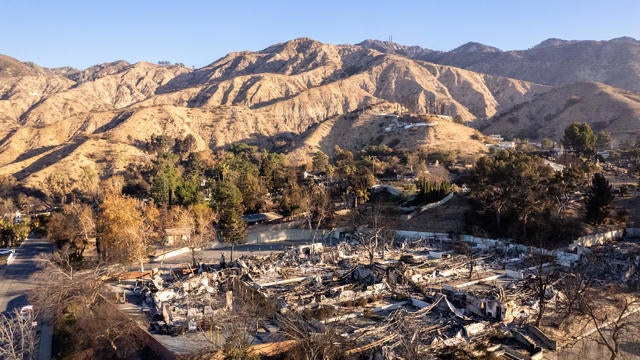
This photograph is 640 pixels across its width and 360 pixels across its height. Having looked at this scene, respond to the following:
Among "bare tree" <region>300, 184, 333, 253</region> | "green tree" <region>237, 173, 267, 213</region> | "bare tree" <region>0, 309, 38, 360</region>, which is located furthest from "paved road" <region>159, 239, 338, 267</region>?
"bare tree" <region>0, 309, 38, 360</region>

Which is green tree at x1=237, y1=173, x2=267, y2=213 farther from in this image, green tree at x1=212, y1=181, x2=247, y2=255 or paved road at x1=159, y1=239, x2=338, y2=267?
paved road at x1=159, y1=239, x2=338, y2=267

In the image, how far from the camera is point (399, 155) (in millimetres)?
68438

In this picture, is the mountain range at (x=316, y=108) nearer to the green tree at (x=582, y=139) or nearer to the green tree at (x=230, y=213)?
the green tree at (x=582, y=139)

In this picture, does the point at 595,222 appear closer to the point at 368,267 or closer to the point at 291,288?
the point at 368,267

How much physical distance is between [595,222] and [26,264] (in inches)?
1498

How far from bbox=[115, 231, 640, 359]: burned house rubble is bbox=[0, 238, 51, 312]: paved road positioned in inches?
241

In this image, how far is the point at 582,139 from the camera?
55.4 m

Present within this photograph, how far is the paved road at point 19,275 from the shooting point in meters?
23.5

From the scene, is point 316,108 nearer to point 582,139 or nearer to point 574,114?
point 574,114

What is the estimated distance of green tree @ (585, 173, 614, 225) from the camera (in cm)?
3038

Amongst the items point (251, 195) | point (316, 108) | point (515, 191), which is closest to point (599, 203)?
point (515, 191)

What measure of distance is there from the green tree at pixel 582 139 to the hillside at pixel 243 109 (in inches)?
597

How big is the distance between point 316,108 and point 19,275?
105 meters

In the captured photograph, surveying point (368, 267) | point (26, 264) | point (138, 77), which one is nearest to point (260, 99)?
point (138, 77)
